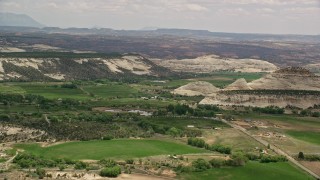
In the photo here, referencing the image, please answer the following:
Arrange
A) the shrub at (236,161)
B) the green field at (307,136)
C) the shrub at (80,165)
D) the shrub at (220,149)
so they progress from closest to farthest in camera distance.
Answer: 1. the shrub at (80,165)
2. the shrub at (236,161)
3. the shrub at (220,149)
4. the green field at (307,136)

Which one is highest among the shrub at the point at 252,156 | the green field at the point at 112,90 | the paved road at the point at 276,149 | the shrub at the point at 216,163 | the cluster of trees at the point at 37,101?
the shrub at the point at 216,163

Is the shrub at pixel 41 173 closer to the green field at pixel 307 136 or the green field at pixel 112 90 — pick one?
the green field at pixel 307 136

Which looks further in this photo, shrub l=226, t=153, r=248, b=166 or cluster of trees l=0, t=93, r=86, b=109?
cluster of trees l=0, t=93, r=86, b=109

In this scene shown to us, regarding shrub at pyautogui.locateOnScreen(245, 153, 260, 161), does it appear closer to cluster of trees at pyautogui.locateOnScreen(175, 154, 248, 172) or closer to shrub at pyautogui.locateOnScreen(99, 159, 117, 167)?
cluster of trees at pyautogui.locateOnScreen(175, 154, 248, 172)

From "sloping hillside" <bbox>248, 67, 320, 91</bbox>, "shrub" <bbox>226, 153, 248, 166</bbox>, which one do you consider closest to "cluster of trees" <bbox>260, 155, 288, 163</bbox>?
"shrub" <bbox>226, 153, 248, 166</bbox>

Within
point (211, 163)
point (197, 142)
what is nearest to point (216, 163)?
point (211, 163)

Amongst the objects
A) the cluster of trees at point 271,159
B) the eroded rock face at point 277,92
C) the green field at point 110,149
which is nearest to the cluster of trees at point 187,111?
the eroded rock face at point 277,92
